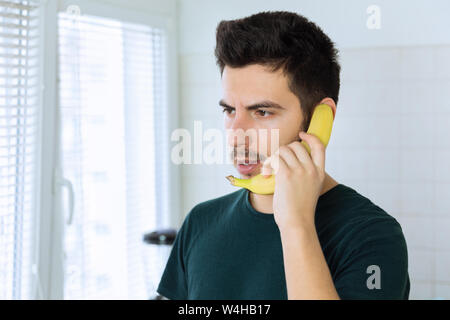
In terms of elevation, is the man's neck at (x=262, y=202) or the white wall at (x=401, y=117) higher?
the white wall at (x=401, y=117)

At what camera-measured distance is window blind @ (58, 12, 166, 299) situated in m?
1.33

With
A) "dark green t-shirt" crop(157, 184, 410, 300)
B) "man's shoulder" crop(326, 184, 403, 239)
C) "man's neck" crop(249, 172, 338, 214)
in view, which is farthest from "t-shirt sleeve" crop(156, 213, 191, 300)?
"man's shoulder" crop(326, 184, 403, 239)

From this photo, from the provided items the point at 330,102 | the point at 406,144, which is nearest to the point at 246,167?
the point at 330,102

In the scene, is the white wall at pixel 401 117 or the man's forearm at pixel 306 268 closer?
the man's forearm at pixel 306 268

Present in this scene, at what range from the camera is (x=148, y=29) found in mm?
1493

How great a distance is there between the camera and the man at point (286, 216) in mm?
553

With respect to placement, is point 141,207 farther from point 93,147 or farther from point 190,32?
point 190,32

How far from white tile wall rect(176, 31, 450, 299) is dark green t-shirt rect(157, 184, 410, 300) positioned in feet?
0.75

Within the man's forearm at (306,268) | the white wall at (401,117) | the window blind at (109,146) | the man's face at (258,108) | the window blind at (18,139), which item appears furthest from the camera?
the window blind at (109,146)

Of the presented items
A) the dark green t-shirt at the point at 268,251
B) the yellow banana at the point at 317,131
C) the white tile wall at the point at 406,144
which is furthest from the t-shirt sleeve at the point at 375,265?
the white tile wall at the point at 406,144

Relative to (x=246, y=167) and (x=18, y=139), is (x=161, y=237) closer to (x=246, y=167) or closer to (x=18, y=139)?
(x=18, y=139)

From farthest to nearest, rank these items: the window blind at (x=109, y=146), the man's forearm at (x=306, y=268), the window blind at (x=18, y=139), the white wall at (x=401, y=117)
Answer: the window blind at (x=109, y=146) < the window blind at (x=18, y=139) < the white wall at (x=401, y=117) < the man's forearm at (x=306, y=268)

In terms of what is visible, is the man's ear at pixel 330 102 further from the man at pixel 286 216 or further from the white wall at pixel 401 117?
the white wall at pixel 401 117

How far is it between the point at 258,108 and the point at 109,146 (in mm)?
887
